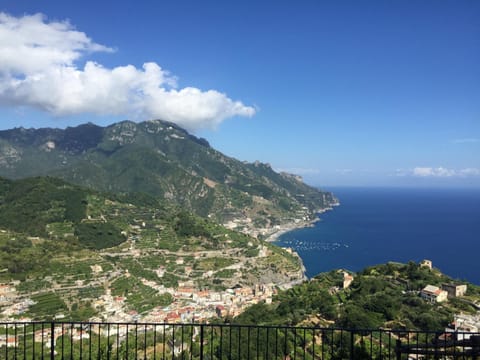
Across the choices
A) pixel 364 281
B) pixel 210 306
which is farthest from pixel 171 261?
pixel 364 281

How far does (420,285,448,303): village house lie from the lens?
58.4 feet

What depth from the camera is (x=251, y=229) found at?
95.6m

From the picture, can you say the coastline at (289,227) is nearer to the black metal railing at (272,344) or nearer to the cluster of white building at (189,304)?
the cluster of white building at (189,304)

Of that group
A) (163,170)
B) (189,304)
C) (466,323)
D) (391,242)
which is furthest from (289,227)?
(466,323)

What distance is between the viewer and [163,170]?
122 m

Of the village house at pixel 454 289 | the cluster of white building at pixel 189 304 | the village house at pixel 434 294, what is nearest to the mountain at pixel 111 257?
the cluster of white building at pixel 189 304

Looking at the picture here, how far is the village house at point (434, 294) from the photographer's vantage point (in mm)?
17797

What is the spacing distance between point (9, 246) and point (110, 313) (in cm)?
1732

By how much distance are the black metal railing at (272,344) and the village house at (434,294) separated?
439cm

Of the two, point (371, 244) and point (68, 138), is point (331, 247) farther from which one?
point (68, 138)

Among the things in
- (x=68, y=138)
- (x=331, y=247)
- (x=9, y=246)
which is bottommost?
(x=331, y=247)

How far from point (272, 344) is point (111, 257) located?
125 ft

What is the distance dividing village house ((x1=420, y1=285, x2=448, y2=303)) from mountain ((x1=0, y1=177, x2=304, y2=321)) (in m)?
19.2

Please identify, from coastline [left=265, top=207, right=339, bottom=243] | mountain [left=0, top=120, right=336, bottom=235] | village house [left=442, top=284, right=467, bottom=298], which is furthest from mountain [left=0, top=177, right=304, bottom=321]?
mountain [left=0, top=120, right=336, bottom=235]
